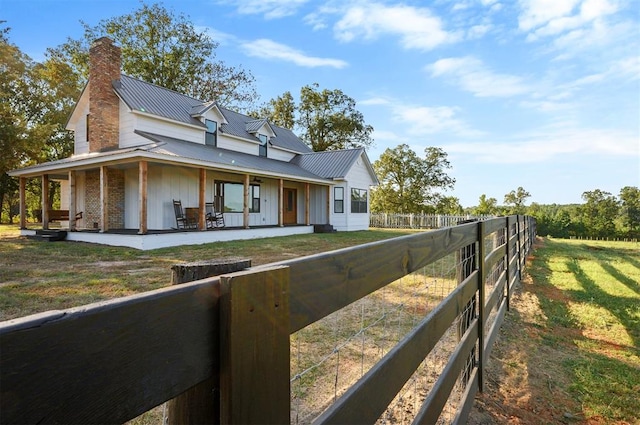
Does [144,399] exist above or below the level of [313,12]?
below

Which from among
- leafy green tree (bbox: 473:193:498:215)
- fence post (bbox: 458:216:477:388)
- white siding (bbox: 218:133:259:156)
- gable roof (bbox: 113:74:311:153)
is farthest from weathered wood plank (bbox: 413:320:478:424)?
leafy green tree (bbox: 473:193:498:215)

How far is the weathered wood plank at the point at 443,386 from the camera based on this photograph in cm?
176

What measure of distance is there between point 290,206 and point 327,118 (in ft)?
53.0

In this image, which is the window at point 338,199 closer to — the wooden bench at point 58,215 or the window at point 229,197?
the window at point 229,197

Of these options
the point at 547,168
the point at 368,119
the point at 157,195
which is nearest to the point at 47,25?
the point at 157,195

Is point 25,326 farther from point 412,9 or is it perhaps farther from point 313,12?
point 313,12

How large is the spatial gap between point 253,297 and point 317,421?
493 mm

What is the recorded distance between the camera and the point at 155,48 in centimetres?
2534

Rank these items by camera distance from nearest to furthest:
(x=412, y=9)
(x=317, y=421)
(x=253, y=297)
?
(x=253, y=297)
(x=317, y=421)
(x=412, y=9)

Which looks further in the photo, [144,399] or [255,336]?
[255,336]

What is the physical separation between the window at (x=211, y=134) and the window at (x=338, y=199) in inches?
277

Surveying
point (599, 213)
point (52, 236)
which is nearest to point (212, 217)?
point (52, 236)

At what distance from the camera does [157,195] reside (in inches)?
501

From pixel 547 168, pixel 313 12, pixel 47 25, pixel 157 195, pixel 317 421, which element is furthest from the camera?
pixel 547 168
